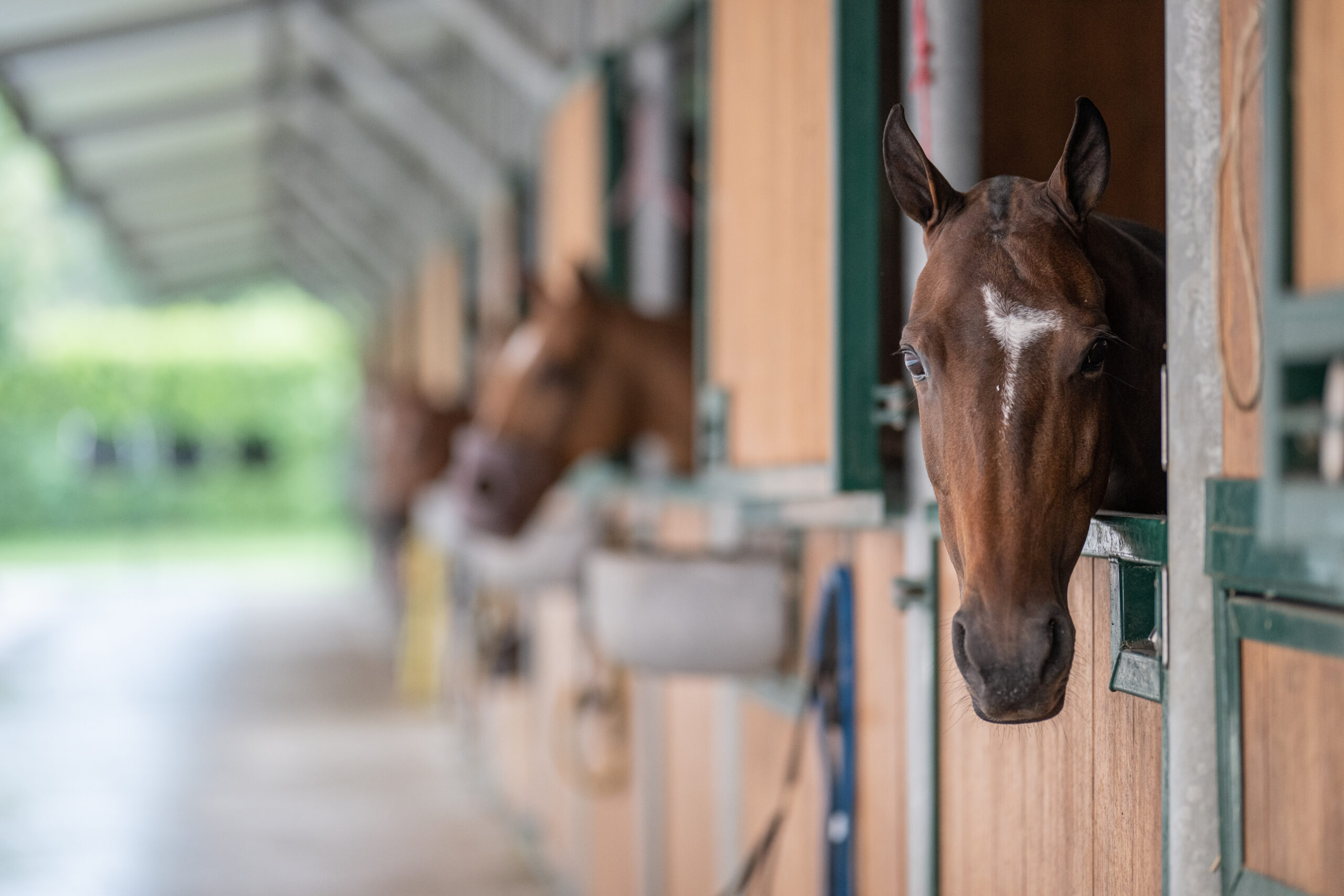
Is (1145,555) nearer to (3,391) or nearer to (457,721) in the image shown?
(457,721)

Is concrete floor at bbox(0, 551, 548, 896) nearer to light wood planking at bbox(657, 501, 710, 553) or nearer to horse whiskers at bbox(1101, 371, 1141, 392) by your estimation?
light wood planking at bbox(657, 501, 710, 553)

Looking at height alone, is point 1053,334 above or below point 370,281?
below

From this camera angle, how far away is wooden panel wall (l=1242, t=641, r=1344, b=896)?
2.67 ft

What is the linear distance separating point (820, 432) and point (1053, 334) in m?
0.74

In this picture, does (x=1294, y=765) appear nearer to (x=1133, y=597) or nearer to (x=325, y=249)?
(x=1133, y=597)

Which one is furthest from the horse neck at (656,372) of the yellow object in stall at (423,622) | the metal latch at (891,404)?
the yellow object in stall at (423,622)

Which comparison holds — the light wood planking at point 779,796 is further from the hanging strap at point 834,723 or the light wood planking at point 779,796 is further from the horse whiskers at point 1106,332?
the horse whiskers at point 1106,332

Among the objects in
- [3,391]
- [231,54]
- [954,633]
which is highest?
[231,54]

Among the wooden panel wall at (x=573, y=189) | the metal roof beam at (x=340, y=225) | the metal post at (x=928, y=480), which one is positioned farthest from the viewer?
the metal roof beam at (x=340, y=225)

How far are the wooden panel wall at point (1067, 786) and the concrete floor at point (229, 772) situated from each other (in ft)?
8.08

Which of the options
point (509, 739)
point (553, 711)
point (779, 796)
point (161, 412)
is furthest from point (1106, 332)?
point (161, 412)

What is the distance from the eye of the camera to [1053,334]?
0.91m

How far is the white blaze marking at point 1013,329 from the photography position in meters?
0.91

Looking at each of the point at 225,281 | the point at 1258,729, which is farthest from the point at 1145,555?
the point at 225,281
